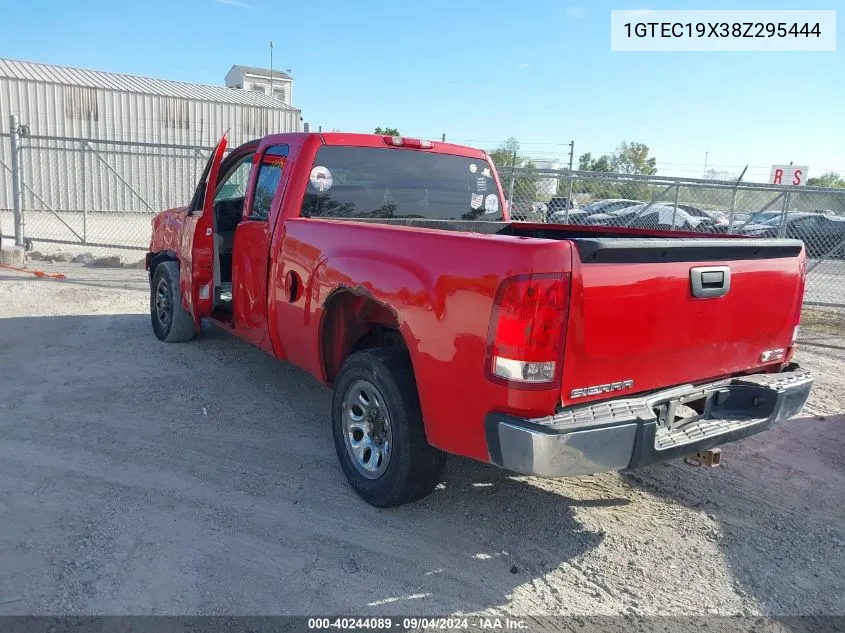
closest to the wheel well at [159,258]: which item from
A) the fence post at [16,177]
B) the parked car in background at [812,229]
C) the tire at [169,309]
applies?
the tire at [169,309]

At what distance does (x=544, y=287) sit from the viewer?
2.62m

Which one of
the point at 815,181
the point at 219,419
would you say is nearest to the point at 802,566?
the point at 219,419

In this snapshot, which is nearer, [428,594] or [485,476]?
[428,594]

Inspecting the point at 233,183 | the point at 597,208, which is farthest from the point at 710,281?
the point at 597,208

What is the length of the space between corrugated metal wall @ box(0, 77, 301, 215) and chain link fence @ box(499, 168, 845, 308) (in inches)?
408

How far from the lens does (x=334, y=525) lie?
3406 mm

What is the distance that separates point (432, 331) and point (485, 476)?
1407mm

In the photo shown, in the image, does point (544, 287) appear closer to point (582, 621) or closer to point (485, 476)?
point (582, 621)

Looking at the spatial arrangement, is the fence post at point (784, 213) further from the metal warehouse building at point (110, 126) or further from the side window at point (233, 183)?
the metal warehouse building at point (110, 126)

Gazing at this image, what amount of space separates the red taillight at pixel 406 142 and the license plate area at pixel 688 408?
280 centimetres

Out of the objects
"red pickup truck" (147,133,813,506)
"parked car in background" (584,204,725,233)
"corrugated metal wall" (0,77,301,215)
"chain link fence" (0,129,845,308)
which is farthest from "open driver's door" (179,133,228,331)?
"corrugated metal wall" (0,77,301,215)

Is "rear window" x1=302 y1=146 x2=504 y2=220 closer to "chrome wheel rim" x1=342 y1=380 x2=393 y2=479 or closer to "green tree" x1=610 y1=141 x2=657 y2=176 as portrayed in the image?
"chrome wheel rim" x1=342 y1=380 x2=393 y2=479

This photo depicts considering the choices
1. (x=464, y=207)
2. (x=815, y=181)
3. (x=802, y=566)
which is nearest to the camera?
(x=802, y=566)

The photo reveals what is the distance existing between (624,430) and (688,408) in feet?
2.14
